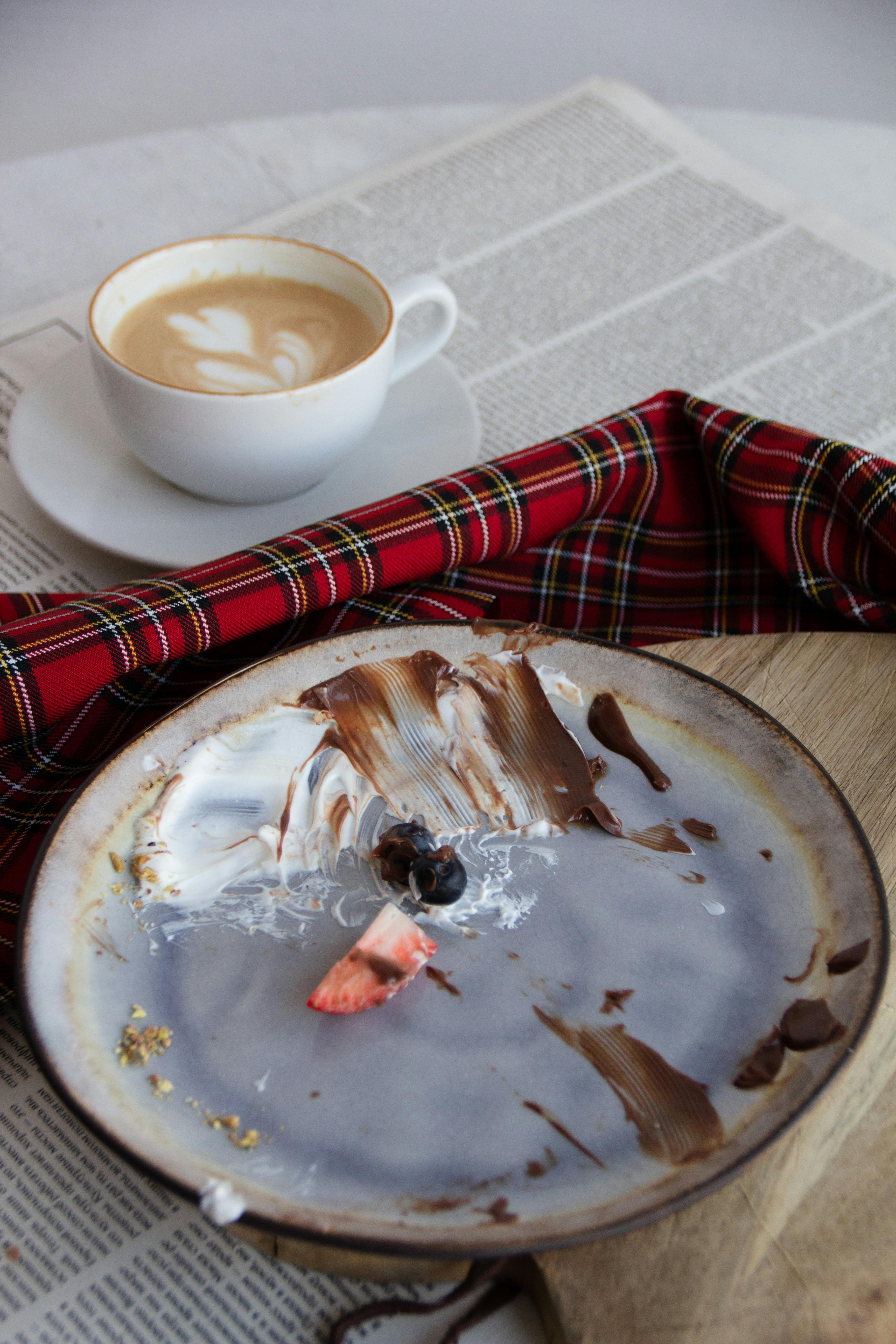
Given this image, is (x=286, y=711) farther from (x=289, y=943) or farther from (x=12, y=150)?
(x=12, y=150)

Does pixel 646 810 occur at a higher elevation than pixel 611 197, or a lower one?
lower

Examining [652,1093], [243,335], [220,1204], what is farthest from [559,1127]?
[243,335]

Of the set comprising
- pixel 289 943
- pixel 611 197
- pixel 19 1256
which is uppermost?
pixel 611 197

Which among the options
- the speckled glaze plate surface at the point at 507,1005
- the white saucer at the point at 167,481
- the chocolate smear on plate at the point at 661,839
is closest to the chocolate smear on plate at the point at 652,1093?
the speckled glaze plate surface at the point at 507,1005

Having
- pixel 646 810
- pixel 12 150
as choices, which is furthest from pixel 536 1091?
pixel 12 150

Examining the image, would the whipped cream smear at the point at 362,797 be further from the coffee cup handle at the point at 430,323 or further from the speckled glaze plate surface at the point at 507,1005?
the coffee cup handle at the point at 430,323

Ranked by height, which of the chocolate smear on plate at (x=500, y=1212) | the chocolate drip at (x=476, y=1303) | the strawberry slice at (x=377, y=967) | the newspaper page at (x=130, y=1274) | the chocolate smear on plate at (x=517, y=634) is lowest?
the newspaper page at (x=130, y=1274)
